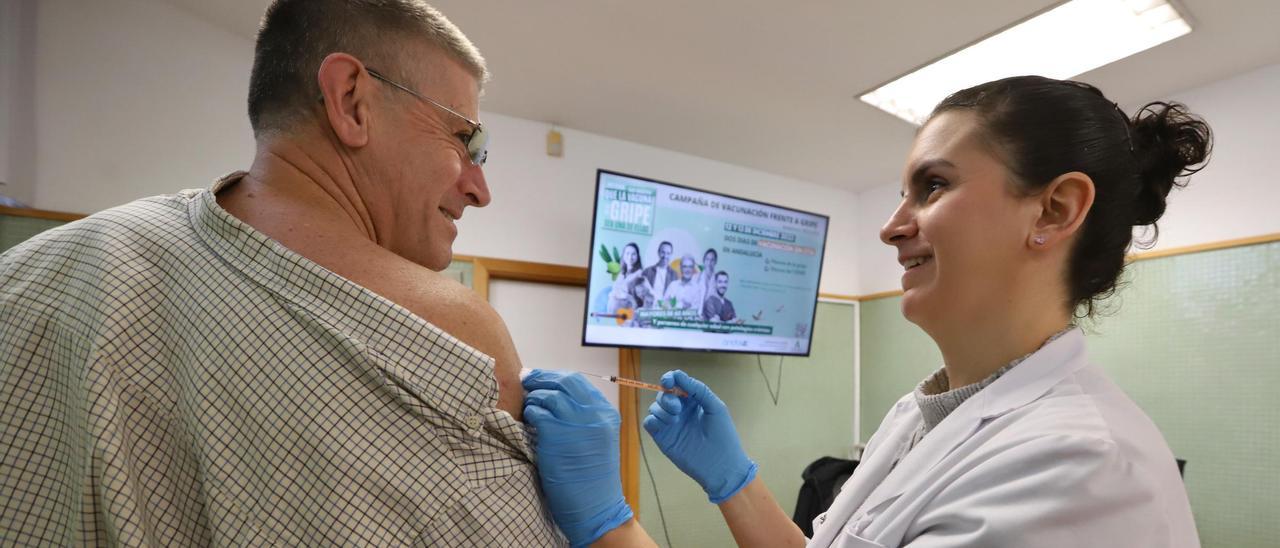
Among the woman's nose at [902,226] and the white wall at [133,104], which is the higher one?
the white wall at [133,104]

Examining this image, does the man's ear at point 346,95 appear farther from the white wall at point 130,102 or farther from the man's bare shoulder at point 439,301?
the white wall at point 130,102

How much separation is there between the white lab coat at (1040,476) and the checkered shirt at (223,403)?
0.57 meters

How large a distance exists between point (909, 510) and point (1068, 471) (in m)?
0.21

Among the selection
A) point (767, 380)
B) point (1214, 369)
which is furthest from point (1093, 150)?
point (767, 380)

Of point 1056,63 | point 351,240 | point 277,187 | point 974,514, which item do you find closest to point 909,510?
point 974,514

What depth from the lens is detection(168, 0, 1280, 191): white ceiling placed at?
2.07 m

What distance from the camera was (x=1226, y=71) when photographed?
2.50m

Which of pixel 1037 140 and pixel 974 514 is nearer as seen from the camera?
pixel 974 514

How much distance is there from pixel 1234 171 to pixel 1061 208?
92.6 inches

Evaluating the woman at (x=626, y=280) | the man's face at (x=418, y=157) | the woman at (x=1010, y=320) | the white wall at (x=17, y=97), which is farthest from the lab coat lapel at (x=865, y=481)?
the white wall at (x=17, y=97)

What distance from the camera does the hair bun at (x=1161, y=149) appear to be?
1054 mm

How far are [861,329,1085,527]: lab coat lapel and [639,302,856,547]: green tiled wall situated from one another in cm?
204

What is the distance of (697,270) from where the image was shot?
115 inches

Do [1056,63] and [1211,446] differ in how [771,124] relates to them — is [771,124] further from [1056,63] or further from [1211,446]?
[1211,446]
